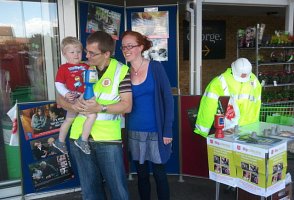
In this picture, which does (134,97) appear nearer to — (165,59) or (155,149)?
(155,149)

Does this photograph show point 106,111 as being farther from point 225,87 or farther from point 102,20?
point 102,20

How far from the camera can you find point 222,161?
2.41 m

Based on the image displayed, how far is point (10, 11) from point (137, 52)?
5.54 ft

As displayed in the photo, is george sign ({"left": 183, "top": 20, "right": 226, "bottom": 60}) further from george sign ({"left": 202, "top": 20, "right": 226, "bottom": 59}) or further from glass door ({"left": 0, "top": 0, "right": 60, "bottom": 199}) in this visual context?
glass door ({"left": 0, "top": 0, "right": 60, "bottom": 199})

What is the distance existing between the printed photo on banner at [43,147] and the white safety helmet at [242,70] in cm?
189

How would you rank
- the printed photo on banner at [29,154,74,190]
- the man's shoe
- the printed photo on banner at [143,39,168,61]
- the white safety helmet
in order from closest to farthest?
the man's shoe
the white safety helmet
the printed photo on banner at [29,154,74,190]
the printed photo on banner at [143,39,168,61]

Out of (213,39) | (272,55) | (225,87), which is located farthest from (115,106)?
(213,39)

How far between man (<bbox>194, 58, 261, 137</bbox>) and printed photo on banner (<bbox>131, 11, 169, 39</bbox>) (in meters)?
1.35

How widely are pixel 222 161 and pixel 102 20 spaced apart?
2125 millimetres

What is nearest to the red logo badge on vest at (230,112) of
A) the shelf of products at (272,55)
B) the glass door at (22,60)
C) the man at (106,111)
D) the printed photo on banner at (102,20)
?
the man at (106,111)

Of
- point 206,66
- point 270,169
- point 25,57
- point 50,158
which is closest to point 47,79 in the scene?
point 25,57

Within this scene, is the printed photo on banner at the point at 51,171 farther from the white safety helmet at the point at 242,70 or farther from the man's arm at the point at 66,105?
the white safety helmet at the point at 242,70

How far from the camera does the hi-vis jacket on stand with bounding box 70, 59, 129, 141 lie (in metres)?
2.04

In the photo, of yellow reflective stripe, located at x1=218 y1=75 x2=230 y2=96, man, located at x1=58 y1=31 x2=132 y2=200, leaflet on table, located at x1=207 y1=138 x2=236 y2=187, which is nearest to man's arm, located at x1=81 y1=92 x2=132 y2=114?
man, located at x1=58 y1=31 x2=132 y2=200
